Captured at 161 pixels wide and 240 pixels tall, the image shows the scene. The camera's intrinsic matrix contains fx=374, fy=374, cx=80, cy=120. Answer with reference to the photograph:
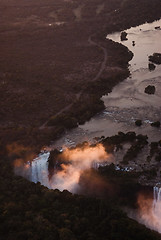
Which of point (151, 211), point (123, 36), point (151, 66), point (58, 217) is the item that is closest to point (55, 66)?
point (151, 66)

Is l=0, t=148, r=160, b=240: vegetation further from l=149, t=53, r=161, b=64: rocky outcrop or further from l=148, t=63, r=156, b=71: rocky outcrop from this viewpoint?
l=149, t=53, r=161, b=64: rocky outcrop

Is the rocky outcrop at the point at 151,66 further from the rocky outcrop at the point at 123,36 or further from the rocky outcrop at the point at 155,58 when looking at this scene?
the rocky outcrop at the point at 123,36

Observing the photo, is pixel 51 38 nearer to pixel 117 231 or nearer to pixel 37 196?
pixel 37 196

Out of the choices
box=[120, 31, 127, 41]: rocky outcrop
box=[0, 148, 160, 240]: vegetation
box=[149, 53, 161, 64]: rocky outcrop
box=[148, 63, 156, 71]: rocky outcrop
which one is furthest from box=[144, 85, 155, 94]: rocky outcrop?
box=[120, 31, 127, 41]: rocky outcrop

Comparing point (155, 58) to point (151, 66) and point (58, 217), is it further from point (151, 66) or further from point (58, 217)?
point (58, 217)

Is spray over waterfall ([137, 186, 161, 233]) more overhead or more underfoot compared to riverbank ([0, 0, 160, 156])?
more underfoot

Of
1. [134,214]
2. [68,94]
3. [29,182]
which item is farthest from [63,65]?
[134,214]

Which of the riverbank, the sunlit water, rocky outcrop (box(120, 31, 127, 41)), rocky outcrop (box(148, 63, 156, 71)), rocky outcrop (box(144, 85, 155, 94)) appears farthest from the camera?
rocky outcrop (box(120, 31, 127, 41))

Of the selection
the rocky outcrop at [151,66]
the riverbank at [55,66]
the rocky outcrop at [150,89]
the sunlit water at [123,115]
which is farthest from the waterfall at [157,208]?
the rocky outcrop at [151,66]
